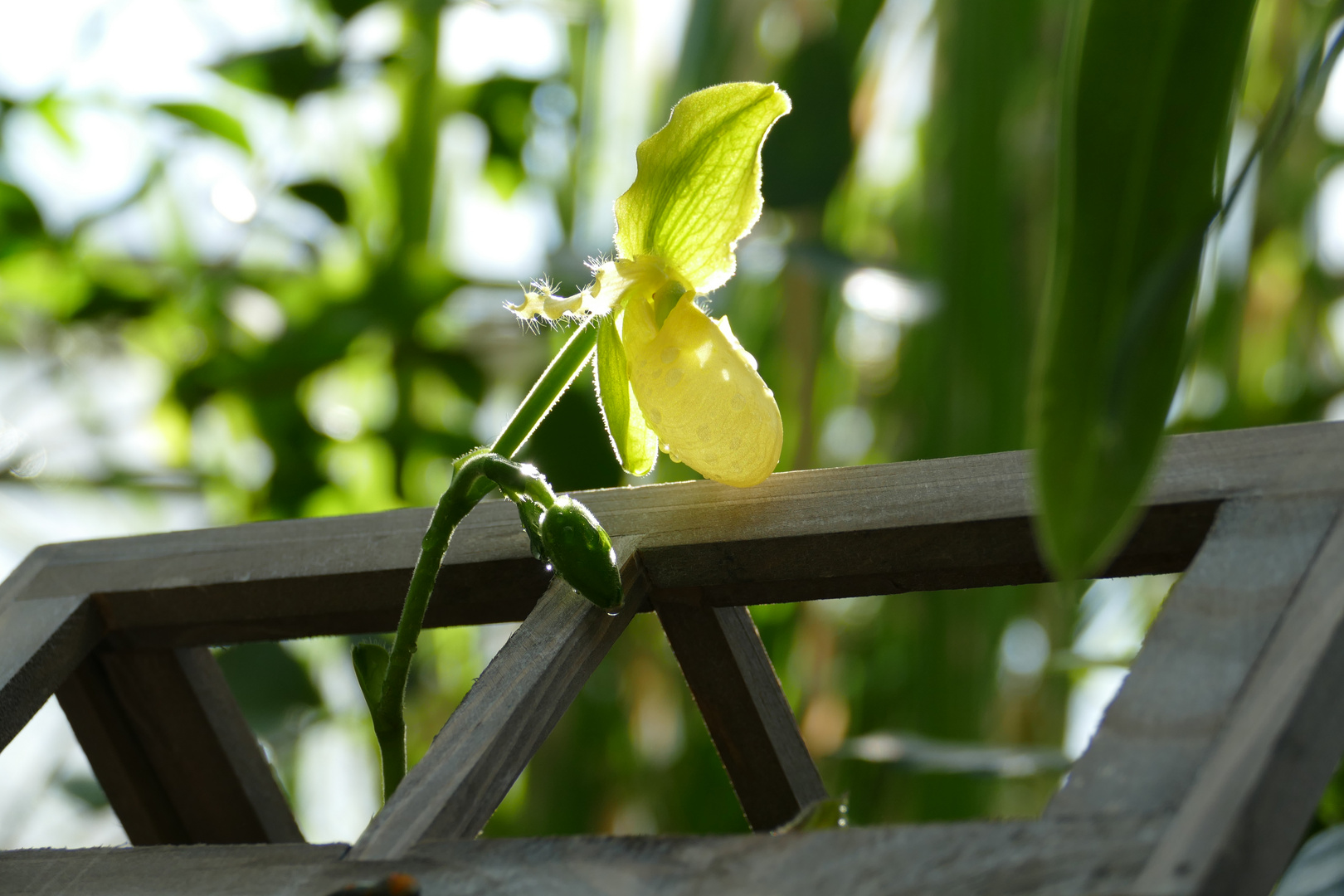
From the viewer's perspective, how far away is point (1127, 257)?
0.17 metres

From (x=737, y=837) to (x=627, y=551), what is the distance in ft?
0.39

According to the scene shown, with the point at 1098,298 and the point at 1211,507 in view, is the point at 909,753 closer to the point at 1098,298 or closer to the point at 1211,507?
the point at 1211,507

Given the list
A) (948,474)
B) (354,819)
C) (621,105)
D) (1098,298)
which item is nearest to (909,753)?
(948,474)

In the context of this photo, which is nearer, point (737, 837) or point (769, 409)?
point (737, 837)

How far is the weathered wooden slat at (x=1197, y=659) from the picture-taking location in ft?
0.68

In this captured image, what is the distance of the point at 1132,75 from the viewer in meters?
0.17

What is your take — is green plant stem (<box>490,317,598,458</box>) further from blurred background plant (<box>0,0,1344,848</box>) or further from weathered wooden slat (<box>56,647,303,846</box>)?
blurred background plant (<box>0,0,1344,848</box>)

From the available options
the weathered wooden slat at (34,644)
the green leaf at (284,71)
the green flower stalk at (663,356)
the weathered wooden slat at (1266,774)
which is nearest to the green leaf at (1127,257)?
the weathered wooden slat at (1266,774)

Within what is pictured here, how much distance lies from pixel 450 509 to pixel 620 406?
0.08 m

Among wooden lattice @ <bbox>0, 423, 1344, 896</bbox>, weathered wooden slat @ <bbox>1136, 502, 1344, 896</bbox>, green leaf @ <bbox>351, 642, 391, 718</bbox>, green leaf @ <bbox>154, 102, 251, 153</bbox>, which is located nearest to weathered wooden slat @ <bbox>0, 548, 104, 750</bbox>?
wooden lattice @ <bbox>0, 423, 1344, 896</bbox>

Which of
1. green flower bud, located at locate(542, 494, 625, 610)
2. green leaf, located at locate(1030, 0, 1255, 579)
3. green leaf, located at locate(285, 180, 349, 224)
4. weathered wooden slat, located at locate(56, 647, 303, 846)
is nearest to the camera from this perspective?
green leaf, located at locate(1030, 0, 1255, 579)

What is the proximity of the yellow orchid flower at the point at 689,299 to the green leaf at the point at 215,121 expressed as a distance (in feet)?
2.22

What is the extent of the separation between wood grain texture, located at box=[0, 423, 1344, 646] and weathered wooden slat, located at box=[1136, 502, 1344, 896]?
0.23 ft

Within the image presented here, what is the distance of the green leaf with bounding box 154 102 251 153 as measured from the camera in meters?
0.90
